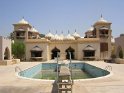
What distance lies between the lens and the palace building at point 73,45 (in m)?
35.4

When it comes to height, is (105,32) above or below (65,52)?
above

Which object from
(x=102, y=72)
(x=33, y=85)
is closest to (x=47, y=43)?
(x=102, y=72)

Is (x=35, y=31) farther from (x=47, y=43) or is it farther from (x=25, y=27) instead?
(x=47, y=43)

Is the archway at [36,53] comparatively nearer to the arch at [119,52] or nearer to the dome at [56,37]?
the dome at [56,37]

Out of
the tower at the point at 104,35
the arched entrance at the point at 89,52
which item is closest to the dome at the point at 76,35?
the tower at the point at 104,35

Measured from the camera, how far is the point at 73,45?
124ft

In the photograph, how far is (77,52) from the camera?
120ft

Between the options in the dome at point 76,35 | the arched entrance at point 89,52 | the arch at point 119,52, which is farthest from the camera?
the dome at point 76,35

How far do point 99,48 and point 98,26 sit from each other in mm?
3985

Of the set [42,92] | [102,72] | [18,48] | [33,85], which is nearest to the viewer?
[42,92]

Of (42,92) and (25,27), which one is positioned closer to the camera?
(42,92)

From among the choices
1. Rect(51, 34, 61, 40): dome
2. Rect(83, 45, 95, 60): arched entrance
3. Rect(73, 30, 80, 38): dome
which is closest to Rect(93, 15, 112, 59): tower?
Rect(83, 45, 95, 60): arched entrance

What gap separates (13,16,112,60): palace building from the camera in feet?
116

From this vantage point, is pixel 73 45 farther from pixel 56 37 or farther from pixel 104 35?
pixel 56 37
